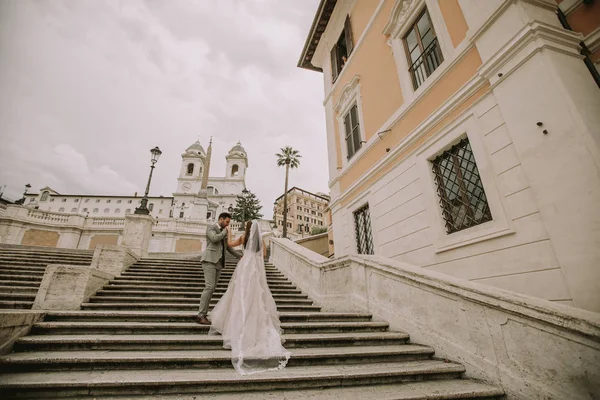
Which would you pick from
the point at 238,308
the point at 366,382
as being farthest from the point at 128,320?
the point at 366,382

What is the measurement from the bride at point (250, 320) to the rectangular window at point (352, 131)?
5643 mm

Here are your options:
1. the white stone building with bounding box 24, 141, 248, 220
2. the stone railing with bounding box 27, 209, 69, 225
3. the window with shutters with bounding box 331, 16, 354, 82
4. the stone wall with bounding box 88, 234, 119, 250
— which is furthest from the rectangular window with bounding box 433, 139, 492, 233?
the white stone building with bounding box 24, 141, 248, 220

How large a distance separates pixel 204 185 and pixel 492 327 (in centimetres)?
5614

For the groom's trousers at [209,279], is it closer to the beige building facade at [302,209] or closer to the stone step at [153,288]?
the stone step at [153,288]

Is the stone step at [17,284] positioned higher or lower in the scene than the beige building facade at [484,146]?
lower

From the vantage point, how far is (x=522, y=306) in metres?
2.49

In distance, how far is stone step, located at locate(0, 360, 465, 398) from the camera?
2256 mm

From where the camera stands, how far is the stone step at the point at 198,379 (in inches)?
88.8

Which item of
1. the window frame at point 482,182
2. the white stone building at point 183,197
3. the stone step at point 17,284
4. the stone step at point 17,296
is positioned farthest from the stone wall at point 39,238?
the white stone building at point 183,197

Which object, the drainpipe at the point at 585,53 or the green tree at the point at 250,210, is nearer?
the drainpipe at the point at 585,53

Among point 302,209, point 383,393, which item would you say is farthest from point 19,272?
point 302,209

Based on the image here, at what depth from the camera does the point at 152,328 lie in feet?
11.9

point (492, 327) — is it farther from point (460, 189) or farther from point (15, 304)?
point (15, 304)

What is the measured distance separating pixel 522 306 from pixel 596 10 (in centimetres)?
472
